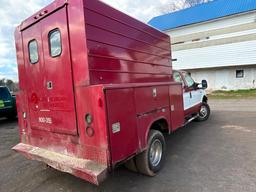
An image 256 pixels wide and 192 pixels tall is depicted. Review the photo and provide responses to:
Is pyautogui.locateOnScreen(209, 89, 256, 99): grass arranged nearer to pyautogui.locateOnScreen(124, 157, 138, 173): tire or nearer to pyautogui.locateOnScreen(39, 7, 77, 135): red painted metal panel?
pyautogui.locateOnScreen(124, 157, 138, 173): tire

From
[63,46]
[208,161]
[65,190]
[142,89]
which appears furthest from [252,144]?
[63,46]

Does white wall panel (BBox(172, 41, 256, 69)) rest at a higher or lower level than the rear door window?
higher

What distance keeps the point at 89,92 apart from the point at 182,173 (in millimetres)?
2365

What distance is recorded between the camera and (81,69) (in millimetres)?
3084

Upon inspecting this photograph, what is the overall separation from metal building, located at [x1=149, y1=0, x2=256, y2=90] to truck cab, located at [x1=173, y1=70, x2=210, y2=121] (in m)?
14.5

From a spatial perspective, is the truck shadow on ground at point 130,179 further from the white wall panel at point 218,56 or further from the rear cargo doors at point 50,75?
the white wall panel at point 218,56

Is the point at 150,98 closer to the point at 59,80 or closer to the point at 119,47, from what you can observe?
the point at 119,47

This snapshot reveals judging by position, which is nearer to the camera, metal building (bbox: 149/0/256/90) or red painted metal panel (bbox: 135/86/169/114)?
red painted metal panel (bbox: 135/86/169/114)

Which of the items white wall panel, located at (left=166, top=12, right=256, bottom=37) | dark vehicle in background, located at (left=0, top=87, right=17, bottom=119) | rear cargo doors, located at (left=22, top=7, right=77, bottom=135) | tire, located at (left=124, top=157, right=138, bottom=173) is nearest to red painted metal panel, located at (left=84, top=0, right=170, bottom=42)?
rear cargo doors, located at (left=22, top=7, right=77, bottom=135)

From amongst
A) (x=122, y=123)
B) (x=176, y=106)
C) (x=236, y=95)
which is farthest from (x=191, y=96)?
(x=236, y=95)

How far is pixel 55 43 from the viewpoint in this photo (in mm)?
3479

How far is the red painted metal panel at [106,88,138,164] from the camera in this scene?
295 cm

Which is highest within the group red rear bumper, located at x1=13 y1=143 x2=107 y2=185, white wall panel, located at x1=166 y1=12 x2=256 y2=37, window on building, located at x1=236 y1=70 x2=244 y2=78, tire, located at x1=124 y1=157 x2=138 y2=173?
white wall panel, located at x1=166 y1=12 x2=256 y2=37

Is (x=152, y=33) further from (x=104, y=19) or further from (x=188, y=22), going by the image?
(x=188, y=22)
